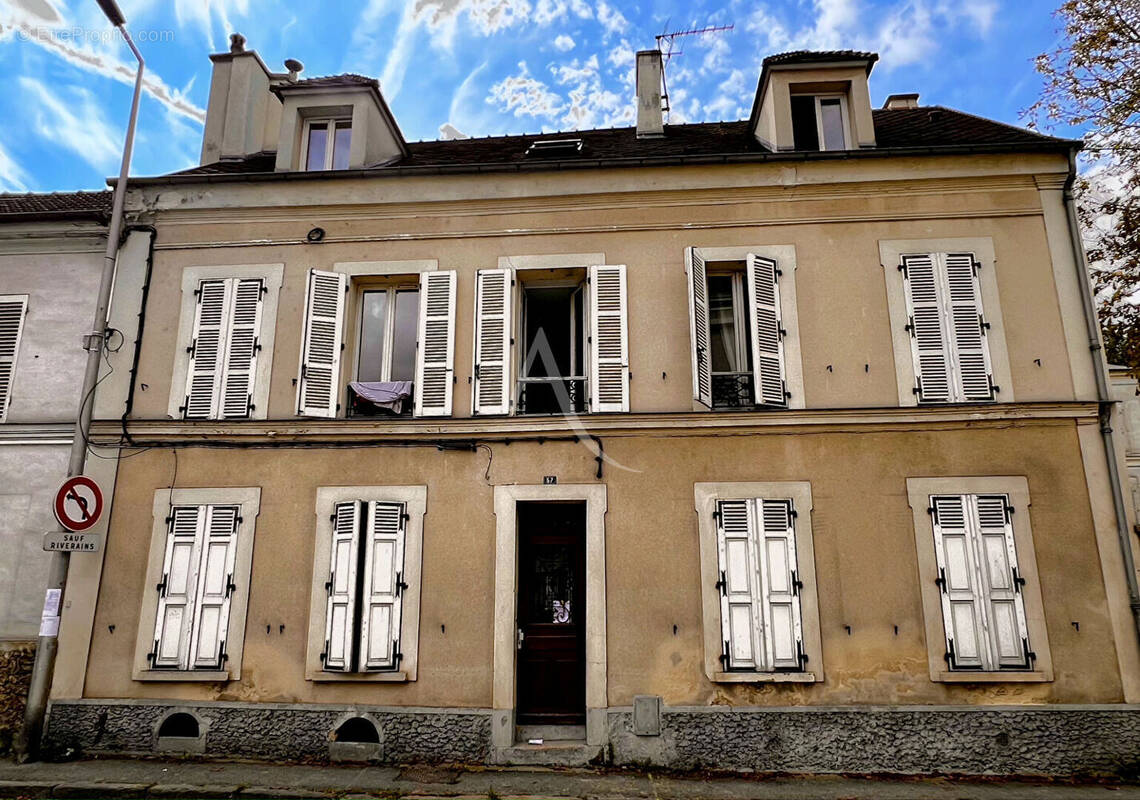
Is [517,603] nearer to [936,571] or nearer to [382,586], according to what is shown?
[382,586]

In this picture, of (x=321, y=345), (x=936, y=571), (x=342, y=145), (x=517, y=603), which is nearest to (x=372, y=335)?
(x=321, y=345)

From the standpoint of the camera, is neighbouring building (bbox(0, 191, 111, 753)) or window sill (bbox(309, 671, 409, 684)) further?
neighbouring building (bbox(0, 191, 111, 753))

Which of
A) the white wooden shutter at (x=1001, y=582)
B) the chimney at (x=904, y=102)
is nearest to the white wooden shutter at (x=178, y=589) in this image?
the white wooden shutter at (x=1001, y=582)

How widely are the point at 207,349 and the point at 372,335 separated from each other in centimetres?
196

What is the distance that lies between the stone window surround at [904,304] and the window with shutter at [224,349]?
7543mm

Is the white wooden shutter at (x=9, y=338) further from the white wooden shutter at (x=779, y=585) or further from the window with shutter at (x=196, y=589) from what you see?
the white wooden shutter at (x=779, y=585)

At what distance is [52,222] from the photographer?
9.16m

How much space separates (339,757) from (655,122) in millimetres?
9297

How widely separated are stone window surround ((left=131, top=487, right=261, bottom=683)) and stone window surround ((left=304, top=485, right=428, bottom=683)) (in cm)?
78

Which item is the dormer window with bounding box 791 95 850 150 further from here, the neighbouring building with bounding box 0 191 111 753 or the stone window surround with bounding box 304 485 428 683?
the neighbouring building with bounding box 0 191 111 753

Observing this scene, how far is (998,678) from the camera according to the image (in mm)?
7066

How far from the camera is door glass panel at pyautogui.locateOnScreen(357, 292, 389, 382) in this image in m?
8.65

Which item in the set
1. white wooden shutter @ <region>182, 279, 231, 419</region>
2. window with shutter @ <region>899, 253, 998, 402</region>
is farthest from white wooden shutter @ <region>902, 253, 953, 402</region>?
white wooden shutter @ <region>182, 279, 231, 419</region>

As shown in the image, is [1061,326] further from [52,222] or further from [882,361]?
[52,222]
